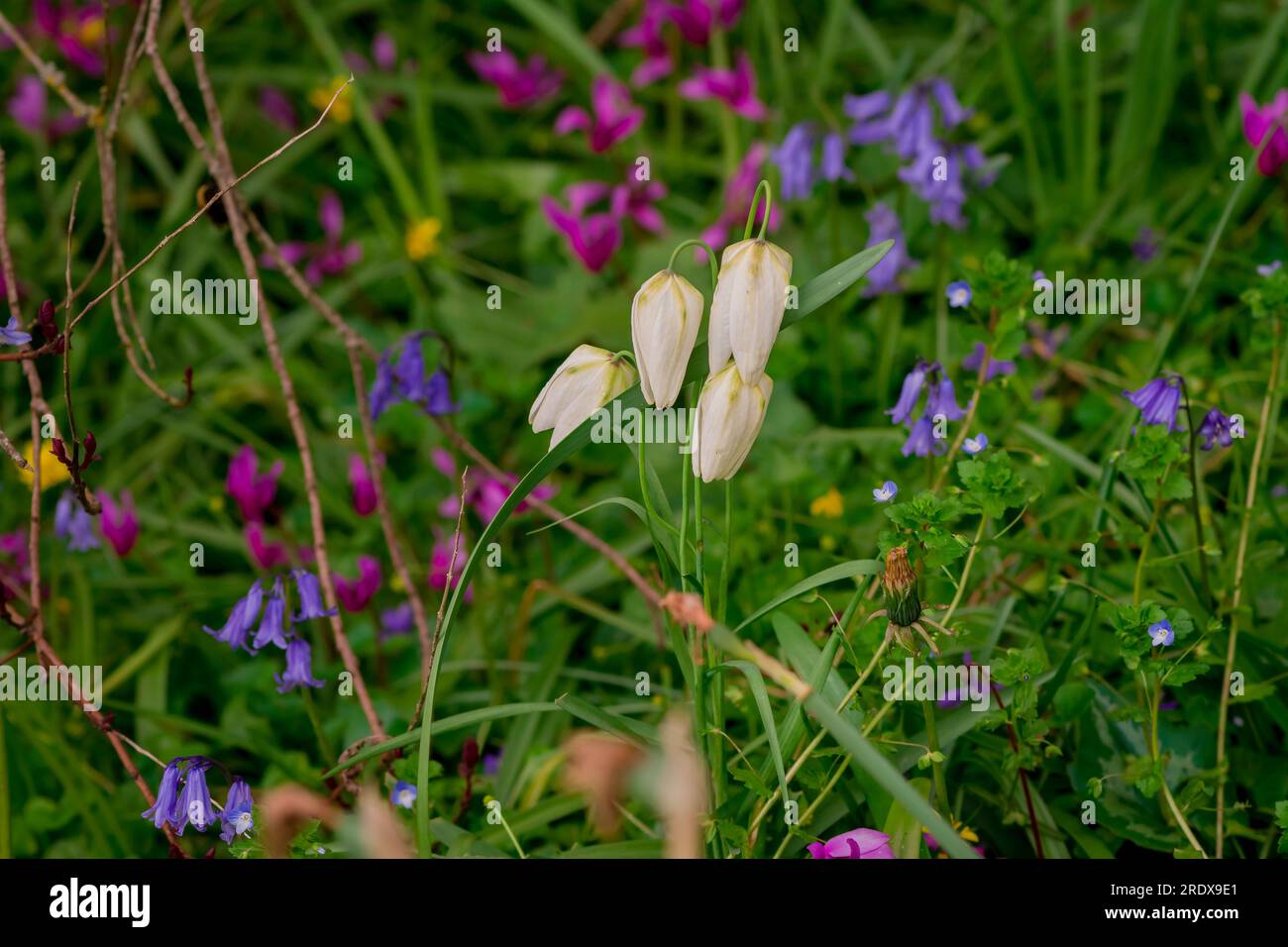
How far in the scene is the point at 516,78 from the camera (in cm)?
272

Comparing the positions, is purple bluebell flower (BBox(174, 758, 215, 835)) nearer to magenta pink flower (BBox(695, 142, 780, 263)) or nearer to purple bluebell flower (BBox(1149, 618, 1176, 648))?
purple bluebell flower (BBox(1149, 618, 1176, 648))

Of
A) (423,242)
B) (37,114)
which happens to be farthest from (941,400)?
(37,114)

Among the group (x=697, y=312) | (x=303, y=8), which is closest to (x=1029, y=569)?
(x=697, y=312)

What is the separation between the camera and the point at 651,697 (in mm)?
1676

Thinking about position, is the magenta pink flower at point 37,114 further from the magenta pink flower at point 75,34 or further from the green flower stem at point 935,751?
the green flower stem at point 935,751

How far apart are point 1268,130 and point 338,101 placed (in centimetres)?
178

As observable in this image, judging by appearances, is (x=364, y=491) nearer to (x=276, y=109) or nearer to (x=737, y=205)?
(x=737, y=205)

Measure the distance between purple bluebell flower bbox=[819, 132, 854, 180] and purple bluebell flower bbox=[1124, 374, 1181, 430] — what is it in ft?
2.61

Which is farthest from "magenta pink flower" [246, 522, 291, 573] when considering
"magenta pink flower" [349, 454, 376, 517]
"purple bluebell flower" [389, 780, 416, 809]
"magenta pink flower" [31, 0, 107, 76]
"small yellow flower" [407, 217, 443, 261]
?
"magenta pink flower" [31, 0, 107, 76]

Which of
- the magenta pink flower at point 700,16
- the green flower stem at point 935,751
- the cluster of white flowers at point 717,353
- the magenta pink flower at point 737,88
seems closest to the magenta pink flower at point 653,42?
the magenta pink flower at point 700,16

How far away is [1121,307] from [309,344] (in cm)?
154

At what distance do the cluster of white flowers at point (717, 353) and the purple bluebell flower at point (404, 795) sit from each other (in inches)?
18.2
